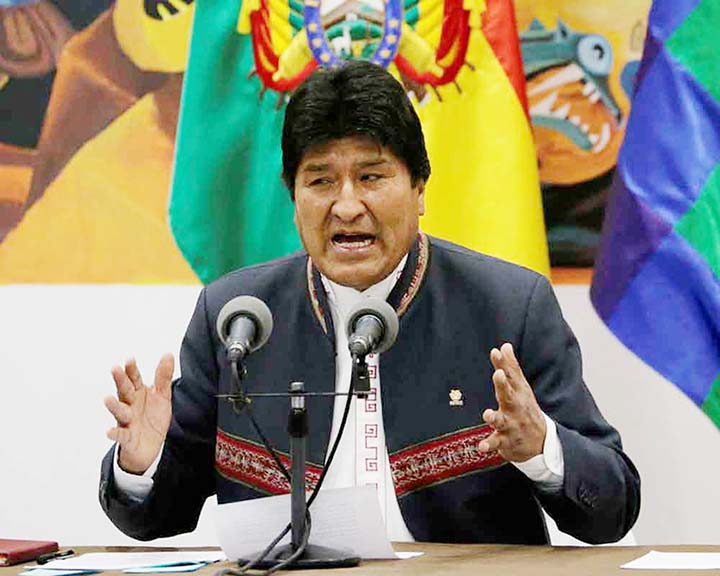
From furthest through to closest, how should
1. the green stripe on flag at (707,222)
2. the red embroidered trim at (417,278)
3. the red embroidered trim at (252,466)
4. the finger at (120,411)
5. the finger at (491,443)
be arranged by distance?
the green stripe on flag at (707,222) < the red embroidered trim at (417,278) < the red embroidered trim at (252,466) < the finger at (120,411) < the finger at (491,443)

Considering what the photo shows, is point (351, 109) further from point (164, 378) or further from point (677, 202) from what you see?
point (677, 202)

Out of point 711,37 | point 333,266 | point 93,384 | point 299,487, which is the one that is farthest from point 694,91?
point 93,384

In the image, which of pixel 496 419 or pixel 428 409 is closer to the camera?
pixel 496 419

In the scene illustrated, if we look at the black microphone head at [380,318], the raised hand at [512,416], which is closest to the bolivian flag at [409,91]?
the raised hand at [512,416]

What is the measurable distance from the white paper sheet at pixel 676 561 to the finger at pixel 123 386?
94 cm

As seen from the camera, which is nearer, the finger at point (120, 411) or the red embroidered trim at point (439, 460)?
the finger at point (120, 411)

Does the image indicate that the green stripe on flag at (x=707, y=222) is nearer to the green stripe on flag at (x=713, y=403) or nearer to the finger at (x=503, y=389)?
the green stripe on flag at (x=713, y=403)

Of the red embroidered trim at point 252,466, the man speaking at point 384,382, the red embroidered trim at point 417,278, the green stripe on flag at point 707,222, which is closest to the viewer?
the man speaking at point 384,382

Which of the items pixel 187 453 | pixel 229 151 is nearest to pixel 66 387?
pixel 229 151

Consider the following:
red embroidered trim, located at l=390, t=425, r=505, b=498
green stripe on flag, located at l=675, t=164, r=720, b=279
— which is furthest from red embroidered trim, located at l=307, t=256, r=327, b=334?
green stripe on flag, located at l=675, t=164, r=720, b=279

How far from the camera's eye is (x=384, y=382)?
9.36 ft

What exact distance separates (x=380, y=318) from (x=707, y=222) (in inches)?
55.1

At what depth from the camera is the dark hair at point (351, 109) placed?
2.69 metres

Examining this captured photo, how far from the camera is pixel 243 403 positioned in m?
2.20
